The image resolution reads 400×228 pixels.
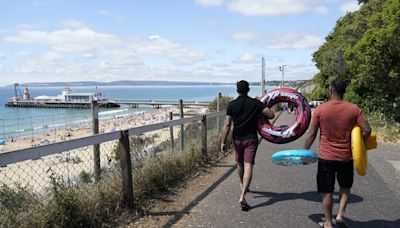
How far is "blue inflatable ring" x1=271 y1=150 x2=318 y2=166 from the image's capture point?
202 inches

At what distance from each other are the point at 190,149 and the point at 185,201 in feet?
7.42

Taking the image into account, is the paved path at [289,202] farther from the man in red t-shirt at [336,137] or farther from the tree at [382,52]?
the tree at [382,52]

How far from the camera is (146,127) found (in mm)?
6328

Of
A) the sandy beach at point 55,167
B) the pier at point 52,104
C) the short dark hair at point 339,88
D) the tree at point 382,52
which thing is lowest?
the pier at point 52,104

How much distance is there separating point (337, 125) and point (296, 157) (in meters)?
0.93

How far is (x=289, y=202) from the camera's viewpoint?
235 inches

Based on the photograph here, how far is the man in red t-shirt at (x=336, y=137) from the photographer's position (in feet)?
14.5

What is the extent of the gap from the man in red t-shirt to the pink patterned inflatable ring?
1570mm

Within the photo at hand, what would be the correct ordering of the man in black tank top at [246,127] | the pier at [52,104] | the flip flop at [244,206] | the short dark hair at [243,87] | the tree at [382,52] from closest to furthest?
the flip flop at [244,206]
the man in black tank top at [246,127]
the short dark hair at [243,87]
the tree at [382,52]
the pier at [52,104]

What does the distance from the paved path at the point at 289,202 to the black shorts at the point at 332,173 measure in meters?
0.64

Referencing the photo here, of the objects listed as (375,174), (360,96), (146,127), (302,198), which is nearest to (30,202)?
(146,127)

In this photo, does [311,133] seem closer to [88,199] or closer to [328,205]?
[328,205]

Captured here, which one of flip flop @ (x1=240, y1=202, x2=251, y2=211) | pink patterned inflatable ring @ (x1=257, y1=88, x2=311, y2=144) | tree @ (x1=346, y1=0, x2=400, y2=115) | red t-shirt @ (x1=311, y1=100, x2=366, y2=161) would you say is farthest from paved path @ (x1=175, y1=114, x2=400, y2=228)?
tree @ (x1=346, y1=0, x2=400, y2=115)

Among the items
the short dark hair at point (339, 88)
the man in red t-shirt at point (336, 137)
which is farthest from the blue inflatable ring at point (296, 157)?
the short dark hair at point (339, 88)
